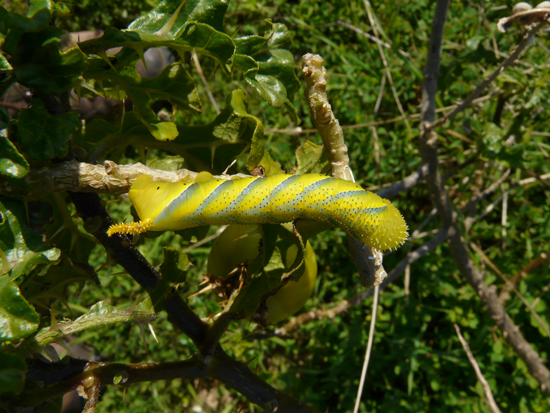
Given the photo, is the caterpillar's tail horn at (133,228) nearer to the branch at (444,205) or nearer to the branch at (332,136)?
the branch at (332,136)

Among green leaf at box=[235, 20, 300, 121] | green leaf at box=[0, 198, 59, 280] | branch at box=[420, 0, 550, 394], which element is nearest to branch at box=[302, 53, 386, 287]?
green leaf at box=[235, 20, 300, 121]

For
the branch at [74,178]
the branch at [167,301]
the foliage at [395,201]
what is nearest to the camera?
the branch at [74,178]

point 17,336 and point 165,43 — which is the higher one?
point 165,43

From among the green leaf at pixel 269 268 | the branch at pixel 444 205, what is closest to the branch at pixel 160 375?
the green leaf at pixel 269 268

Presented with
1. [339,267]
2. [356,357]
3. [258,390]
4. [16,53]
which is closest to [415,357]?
[356,357]

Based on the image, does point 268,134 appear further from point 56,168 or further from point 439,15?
point 56,168

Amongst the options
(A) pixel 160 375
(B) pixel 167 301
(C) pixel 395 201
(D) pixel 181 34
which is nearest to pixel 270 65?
(D) pixel 181 34
